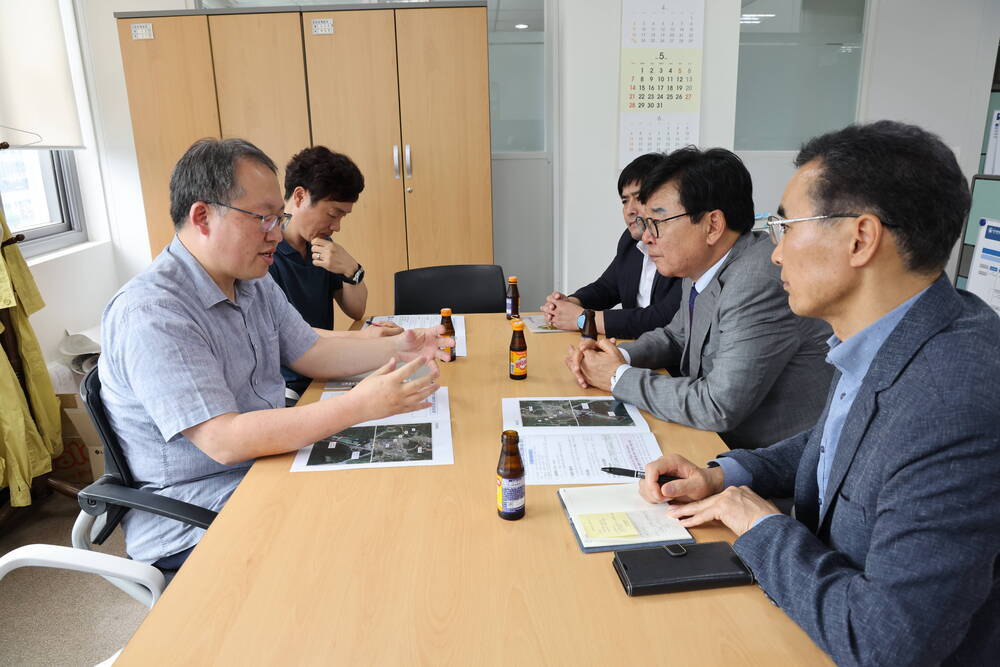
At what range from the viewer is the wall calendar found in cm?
→ 380

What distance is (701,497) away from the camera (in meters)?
1.27

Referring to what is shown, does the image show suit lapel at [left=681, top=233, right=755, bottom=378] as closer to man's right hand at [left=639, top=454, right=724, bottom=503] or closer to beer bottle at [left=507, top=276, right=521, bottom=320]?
man's right hand at [left=639, top=454, right=724, bottom=503]

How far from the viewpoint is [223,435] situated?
1.41 metres

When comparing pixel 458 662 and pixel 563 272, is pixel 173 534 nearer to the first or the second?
pixel 458 662

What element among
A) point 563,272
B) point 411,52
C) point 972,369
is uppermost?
point 411,52

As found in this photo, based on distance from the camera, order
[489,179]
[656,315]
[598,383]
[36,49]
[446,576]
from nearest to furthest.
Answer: [446,576] → [598,383] → [656,315] → [36,49] → [489,179]


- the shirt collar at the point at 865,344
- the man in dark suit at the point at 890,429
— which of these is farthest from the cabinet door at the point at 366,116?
the shirt collar at the point at 865,344

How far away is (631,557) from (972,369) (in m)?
0.55

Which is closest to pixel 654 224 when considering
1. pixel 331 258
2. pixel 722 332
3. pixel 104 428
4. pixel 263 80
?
pixel 722 332

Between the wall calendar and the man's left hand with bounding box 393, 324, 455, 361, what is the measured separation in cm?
216

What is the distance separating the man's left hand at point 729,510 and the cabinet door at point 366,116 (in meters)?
3.08

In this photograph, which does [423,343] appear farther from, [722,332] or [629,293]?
[629,293]

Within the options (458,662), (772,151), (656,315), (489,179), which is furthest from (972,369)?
(772,151)

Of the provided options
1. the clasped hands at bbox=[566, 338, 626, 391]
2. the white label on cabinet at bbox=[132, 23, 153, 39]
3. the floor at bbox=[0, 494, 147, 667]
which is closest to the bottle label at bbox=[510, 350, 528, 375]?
the clasped hands at bbox=[566, 338, 626, 391]
